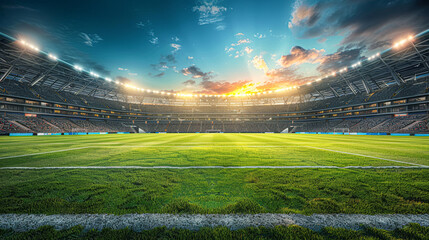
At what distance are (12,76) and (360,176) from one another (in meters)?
58.5

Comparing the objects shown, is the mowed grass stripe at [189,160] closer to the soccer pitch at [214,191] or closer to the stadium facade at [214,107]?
the soccer pitch at [214,191]

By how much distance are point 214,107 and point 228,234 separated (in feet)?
222

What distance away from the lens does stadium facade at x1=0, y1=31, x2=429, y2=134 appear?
29.5 m

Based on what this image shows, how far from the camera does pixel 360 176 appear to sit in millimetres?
3443

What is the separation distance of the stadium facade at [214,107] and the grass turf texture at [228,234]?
39005 millimetres

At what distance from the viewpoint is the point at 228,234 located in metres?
1.51

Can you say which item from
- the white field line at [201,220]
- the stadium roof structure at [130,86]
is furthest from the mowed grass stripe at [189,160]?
the stadium roof structure at [130,86]

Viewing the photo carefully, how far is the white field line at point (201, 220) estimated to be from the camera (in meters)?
1.65

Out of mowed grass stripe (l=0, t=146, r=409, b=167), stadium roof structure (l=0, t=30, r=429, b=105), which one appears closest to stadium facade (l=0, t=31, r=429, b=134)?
stadium roof structure (l=0, t=30, r=429, b=105)

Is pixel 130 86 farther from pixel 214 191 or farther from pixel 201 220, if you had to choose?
pixel 201 220

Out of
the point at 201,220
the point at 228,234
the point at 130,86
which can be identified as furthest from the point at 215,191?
the point at 130,86

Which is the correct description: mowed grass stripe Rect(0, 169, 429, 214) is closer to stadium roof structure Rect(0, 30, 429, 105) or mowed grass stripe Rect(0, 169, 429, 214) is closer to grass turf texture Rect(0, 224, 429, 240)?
grass turf texture Rect(0, 224, 429, 240)

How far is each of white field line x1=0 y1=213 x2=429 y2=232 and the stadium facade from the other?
38.6m

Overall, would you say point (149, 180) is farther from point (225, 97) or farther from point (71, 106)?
point (225, 97)
